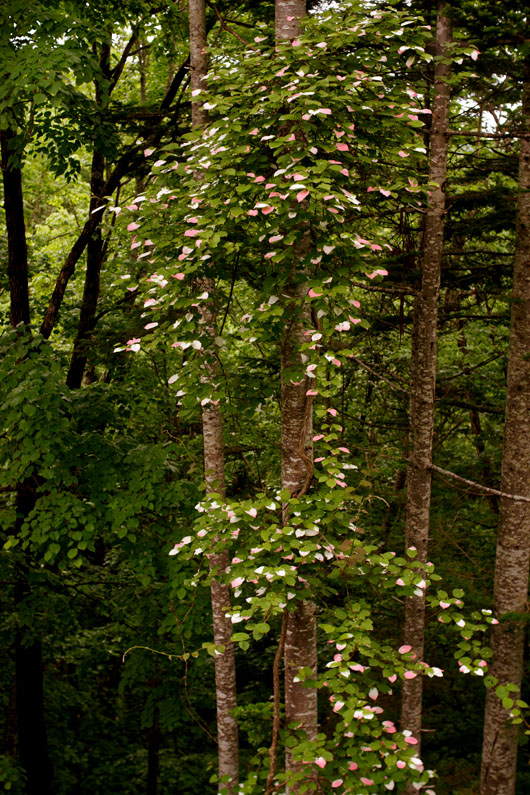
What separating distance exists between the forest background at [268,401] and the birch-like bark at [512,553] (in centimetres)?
3

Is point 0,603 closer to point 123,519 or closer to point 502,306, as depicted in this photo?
point 123,519

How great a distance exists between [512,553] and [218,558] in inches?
129

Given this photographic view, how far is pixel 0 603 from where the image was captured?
27.3 feet

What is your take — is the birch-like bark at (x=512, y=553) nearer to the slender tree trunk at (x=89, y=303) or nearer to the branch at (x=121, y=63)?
the slender tree trunk at (x=89, y=303)

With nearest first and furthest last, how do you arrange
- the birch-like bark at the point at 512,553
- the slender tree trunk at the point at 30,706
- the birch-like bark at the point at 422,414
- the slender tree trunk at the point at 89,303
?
1. the birch-like bark at the point at 422,414
2. the birch-like bark at the point at 512,553
3. the slender tree trunk at the point at 30,706
4. the slender tree trunk at the point at 89,303

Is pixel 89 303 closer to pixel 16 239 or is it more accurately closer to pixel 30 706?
pixel 16 239

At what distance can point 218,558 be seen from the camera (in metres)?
5.92

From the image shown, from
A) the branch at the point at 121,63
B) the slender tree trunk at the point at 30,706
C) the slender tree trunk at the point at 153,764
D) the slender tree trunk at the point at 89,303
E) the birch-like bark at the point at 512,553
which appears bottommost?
the slender tree trunk at the point at 153,764

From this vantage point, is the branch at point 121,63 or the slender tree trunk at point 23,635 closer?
the slender tree trunk at point 23,635

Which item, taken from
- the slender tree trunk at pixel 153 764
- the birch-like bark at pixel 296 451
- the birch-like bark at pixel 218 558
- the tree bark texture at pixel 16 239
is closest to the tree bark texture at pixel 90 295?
the tree bark texture at pixel 16 239

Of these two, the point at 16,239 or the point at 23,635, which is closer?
the point at 16,239

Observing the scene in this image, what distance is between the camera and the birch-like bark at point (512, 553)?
22.7 ft

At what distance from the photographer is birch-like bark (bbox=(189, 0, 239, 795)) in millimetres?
5660

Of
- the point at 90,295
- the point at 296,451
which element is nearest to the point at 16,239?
the point at 90,295
